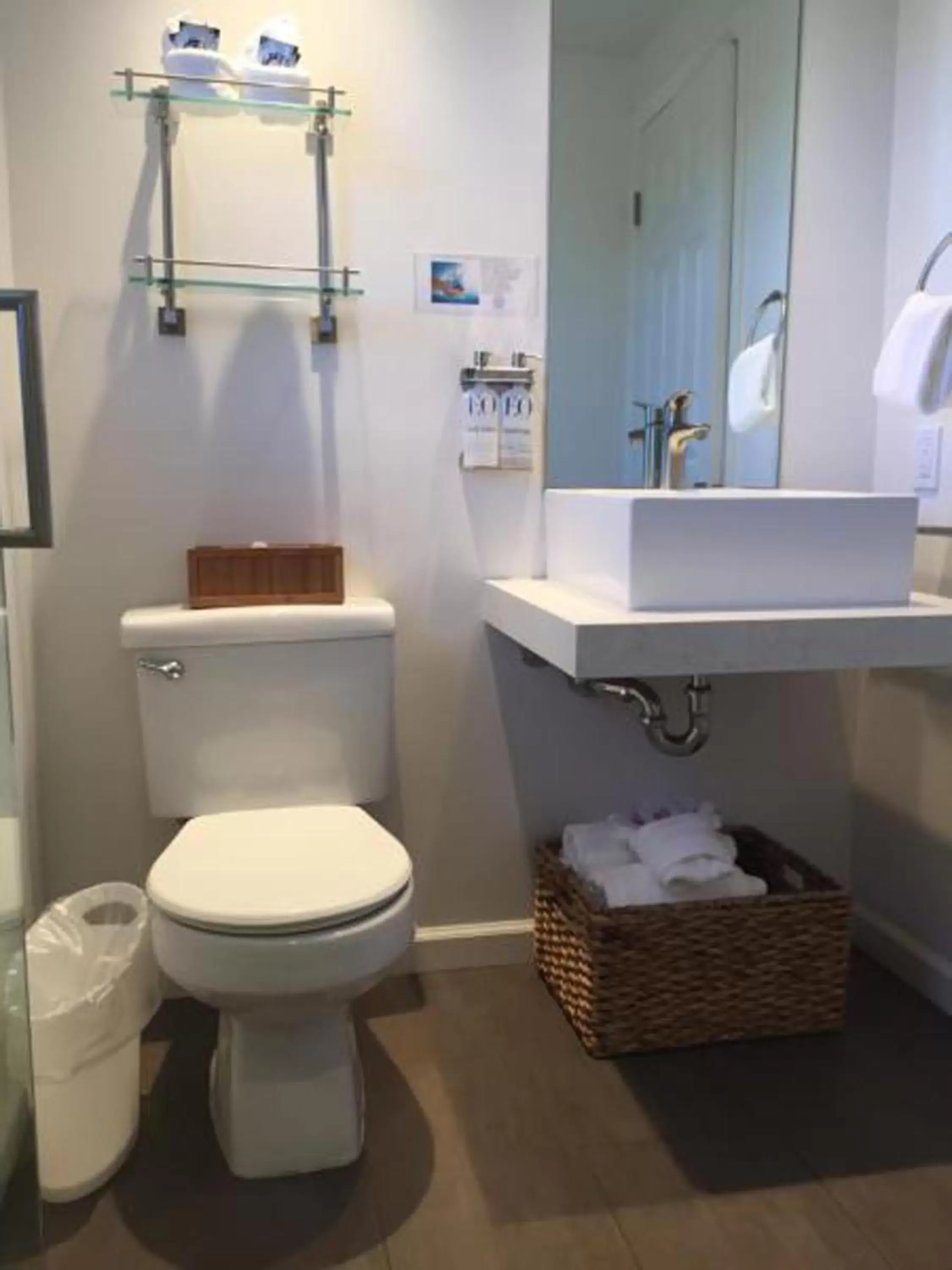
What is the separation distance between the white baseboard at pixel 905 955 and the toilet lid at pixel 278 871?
3.73 ft

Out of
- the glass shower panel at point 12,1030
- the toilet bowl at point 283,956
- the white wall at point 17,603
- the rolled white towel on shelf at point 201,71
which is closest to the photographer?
the glass shower panel at point 12,1030

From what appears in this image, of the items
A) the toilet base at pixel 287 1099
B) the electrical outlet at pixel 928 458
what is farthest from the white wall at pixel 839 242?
the toilet base at pixel 287 1099

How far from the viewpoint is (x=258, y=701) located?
1807mm

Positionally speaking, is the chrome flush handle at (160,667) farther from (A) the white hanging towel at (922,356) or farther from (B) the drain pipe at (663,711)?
(A) the white hanging towel at (922,356)

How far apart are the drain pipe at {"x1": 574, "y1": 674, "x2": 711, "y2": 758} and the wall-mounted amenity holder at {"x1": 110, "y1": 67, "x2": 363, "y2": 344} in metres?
0.83

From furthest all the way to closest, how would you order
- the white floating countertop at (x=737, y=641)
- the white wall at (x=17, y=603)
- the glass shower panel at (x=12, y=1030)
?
the white wall at (x=17, y=603) → the white floating countertop at (x=737, y=641) → the glass shower panel at (x=12, y=1030)

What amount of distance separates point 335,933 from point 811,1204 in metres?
0.77

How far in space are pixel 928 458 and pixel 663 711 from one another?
2.33ft

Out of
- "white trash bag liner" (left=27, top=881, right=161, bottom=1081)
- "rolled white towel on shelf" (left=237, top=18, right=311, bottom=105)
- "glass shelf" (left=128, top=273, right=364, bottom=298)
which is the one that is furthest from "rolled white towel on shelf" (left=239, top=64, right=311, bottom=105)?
"white trash bag liner" (left=27, top=881, right=161, bottom=1081)

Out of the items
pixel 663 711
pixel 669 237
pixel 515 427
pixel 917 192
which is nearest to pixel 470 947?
pixel 663 711

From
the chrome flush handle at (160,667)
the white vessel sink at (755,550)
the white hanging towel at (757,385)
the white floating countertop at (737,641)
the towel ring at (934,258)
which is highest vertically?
the towel ring at (934,258)

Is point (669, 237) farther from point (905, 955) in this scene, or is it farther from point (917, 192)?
point (905, 955)

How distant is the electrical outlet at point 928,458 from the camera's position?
6.41 feet

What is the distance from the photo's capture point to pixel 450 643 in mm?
2053
